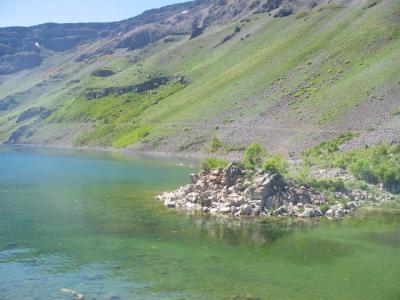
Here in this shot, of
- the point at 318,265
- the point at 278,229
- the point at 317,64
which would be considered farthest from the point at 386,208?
the point at 317,64

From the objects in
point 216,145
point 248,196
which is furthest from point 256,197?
point 216,145

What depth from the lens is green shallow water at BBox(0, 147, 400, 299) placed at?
3083 cm

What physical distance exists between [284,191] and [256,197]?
3226 millimetres

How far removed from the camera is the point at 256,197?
54.7 m

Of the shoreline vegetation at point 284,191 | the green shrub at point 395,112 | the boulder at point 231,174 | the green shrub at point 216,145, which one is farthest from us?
the green shrub at point 216,145

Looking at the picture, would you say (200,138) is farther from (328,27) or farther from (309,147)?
(328,27)

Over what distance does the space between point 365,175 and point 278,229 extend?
26.5m

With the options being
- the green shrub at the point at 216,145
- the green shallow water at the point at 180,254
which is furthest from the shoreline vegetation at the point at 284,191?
the green shrub at the point at 216,145

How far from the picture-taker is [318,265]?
1425 inches

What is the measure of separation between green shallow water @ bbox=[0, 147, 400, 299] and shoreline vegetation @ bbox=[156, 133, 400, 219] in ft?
9.83

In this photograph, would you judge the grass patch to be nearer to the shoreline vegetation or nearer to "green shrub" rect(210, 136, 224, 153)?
"green shrub" rect(210, 136, 224, 153)

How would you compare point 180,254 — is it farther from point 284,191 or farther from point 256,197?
point 284,191

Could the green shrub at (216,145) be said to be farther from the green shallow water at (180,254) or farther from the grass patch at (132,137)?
the green shallow water at (180,254)

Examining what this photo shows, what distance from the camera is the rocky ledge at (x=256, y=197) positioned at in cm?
5341
